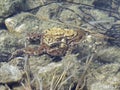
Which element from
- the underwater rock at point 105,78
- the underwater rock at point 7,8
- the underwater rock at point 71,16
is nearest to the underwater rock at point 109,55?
the underwater rock at point 105,78

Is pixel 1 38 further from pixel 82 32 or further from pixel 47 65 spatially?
pixel 82 32

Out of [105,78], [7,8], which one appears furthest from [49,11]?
[105,78]

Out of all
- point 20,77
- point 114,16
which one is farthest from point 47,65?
point 114,16

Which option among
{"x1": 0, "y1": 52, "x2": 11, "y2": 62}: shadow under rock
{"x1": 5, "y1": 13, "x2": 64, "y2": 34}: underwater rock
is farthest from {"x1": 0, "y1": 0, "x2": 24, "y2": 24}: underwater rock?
{"x1": 0, "y1": 52, "x2": 11, "y2": 62}: shadow under rock

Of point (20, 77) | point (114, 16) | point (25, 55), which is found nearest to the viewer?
point (20, 77)

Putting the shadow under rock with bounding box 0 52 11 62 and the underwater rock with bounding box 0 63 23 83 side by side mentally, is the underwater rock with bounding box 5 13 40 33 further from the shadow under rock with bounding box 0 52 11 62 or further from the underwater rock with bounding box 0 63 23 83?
the underwater rock with bounding box 0 63 23 83

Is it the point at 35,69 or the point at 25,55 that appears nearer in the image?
the point at 35,69

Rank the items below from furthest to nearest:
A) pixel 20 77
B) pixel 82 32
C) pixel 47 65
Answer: pixel 82 32 < pixel 47 65 < pixel 20 77

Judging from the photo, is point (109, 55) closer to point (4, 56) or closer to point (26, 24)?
point (26, 24)
